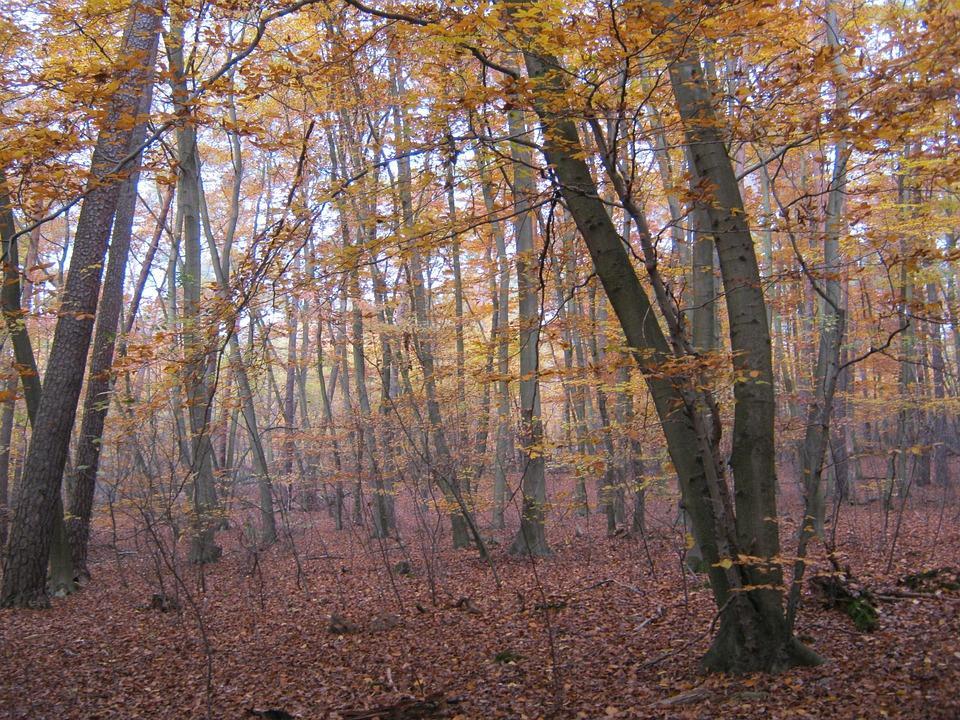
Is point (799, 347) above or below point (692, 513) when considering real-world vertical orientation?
above

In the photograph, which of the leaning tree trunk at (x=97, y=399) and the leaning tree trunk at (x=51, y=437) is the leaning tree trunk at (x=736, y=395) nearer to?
the leaning tree trunk at (x=51, y=437)

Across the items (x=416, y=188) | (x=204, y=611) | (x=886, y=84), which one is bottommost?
(x=204, y=611)

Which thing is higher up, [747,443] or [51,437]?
[51,437]

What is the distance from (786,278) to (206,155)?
1626cm

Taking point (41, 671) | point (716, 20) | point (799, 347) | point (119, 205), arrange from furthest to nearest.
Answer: point (799, 347), point (119, 205), point (41, 671), point (716, 20)

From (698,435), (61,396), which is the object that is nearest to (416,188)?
(698,435)

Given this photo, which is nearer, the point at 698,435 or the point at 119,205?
the point at 698,435

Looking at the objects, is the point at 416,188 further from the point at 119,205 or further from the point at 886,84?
the point at 119,205

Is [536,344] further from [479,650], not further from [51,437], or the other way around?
[51,437]

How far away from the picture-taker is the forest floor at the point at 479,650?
411 centimetres

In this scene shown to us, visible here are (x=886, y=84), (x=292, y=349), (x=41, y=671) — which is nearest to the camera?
(x=886, y=84)

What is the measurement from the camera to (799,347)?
54.6 feet

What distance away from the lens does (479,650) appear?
5820 millimetres

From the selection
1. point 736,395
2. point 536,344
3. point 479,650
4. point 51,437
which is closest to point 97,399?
point 51,437
